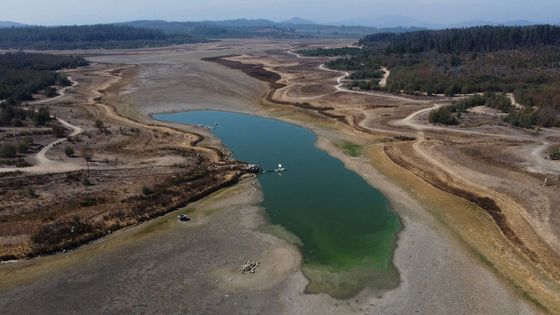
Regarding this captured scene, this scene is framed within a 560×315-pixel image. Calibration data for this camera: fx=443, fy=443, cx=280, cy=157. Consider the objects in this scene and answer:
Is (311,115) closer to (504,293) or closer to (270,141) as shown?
(270,141)

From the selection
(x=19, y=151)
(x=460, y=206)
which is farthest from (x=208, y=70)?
(x=460, y=206)

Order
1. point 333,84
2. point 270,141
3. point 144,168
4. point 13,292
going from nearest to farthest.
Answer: point 13,292
point 144,168
point 270,141
point 333,84

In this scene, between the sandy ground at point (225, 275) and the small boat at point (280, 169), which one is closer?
the sandy ground at point (225, 275)

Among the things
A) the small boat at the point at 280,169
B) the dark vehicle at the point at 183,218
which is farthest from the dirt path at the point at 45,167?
the small boat at the point at 280,169

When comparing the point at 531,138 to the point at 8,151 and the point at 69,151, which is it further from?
the point at 8,151

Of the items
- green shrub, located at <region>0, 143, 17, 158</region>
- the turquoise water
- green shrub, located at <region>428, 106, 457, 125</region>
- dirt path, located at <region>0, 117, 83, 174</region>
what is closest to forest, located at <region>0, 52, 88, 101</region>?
green shrub, located at <region>0, 143, 17, 158</region>

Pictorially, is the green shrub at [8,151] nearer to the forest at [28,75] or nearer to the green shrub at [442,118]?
the forest at [28,75]
